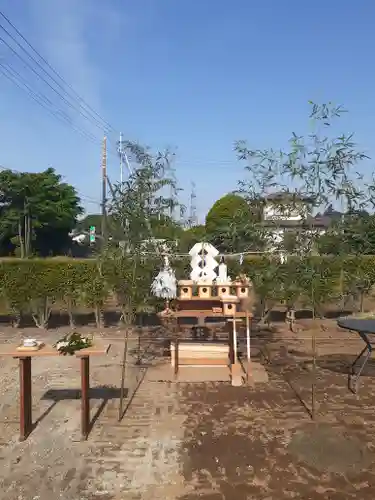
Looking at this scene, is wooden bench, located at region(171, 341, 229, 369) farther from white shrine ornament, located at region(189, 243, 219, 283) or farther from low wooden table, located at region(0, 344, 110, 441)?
low wooden table, located at region(0, 344, 110, 441)

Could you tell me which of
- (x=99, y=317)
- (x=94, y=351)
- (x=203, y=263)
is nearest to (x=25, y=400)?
(x=94, y=351)

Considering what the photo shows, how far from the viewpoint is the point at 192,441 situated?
16.4ft

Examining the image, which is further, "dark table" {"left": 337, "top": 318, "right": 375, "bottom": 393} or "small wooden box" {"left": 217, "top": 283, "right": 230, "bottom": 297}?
"small wooden box" {"left": 217, "top": 283, "right": 230, "bottom": 297}

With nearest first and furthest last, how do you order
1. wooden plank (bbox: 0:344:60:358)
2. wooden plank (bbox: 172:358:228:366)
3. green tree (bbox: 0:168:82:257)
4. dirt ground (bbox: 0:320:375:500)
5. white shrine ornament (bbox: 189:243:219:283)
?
dirt ground (bbox: 0:320:375:500) → wooden plank (bbox: 0:344:60:358) → white shrine ornament (bbox: 189:243:219:283) → wooden plank (bbox: 172:358:228:366) → green tree (bbox: 0:168:82:257)

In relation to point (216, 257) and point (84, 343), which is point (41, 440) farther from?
point (216, 257)

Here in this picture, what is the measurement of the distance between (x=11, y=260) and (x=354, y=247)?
890cm

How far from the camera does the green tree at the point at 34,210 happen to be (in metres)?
30.5

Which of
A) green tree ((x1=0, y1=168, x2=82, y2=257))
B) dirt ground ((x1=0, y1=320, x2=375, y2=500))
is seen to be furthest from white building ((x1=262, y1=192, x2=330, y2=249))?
green tree ((x1=0, y1=168, x2=82, y2=257))

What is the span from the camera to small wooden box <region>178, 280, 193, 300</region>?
7.60 m

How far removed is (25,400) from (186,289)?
320 cm

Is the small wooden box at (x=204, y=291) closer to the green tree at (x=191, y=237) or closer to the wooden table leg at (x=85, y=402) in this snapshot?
the green tree at (x=191, y=237)

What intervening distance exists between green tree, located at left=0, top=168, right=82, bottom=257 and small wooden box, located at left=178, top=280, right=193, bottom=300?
21.9 metres

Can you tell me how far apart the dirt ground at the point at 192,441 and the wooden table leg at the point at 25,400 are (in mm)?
106

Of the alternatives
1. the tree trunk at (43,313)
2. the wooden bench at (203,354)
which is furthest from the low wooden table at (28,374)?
the tree trunk at (43,313)
